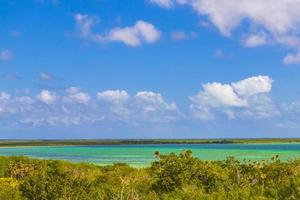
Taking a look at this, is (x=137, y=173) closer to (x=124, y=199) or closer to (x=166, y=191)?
(x=166, y=191)

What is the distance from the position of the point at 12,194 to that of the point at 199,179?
28.9 feet

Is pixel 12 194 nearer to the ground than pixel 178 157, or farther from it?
nearer to the ground

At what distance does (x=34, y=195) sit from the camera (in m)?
26.8

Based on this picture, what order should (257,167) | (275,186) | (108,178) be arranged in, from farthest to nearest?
1. (108,178)
2. (257,167)
3. (275,186)

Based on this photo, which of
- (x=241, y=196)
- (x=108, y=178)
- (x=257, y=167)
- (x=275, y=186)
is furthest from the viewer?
(x=108, y=178)

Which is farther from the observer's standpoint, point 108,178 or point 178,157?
point 108,178

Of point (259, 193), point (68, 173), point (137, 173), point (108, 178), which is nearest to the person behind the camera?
point (259, 193)

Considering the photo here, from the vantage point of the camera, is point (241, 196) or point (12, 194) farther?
point (12, 194)

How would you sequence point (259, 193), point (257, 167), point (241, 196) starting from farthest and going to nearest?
point (257, 167) < point (259, 193) < point (241, 196)

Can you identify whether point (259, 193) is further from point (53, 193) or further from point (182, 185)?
point (53, 193)

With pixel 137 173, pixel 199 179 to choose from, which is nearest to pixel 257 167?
pixel 199 179

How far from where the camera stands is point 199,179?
27719mm

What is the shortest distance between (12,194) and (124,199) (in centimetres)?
711

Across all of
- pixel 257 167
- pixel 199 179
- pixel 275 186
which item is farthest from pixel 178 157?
pixel 257 167
